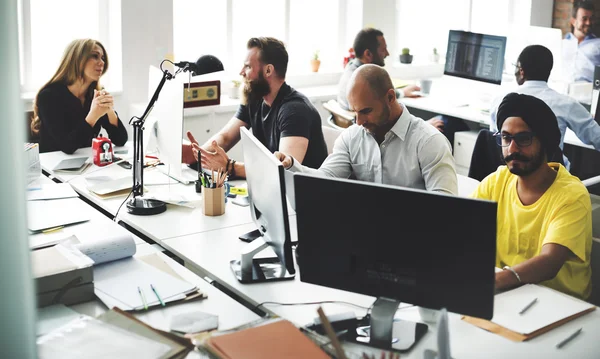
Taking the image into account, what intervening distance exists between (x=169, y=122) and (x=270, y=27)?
358 cm

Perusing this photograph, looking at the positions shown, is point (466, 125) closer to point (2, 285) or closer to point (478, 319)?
point (478, 319)

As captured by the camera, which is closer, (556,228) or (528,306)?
(528,306)

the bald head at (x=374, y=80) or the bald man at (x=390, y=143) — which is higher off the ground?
the bald head at (x=374, y=80)

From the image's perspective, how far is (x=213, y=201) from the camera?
2932mm

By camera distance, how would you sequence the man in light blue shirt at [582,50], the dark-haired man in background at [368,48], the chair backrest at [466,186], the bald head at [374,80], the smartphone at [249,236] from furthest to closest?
the man in light blue shirt at [582,50], the dark-haired man in background at [368,48], the chair backrest at [466,186], the bald head at [374,80], the smartphone at [249,236]

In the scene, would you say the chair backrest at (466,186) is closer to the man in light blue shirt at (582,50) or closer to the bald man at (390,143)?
the bald man at (390,143)

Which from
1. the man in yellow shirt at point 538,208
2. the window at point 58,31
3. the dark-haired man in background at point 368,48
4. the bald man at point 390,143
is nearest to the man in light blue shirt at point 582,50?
the dark-haired man in background at point 368,48

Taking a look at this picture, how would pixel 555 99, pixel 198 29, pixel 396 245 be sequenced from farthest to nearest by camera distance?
pixel 198 29, pixel 555 99, pixel 396 245

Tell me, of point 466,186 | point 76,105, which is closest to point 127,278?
point 466,186

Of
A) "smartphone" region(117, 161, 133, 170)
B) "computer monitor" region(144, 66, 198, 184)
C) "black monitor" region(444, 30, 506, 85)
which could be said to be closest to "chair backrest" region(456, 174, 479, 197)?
"computer monitor" region(144, 66, 198, 184)

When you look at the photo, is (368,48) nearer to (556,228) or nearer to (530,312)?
(556,228)

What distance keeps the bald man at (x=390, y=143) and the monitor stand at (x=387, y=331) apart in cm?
90

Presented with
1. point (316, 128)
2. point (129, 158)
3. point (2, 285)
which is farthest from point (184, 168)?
point (2, 285)

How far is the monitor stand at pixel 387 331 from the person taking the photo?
187cm
